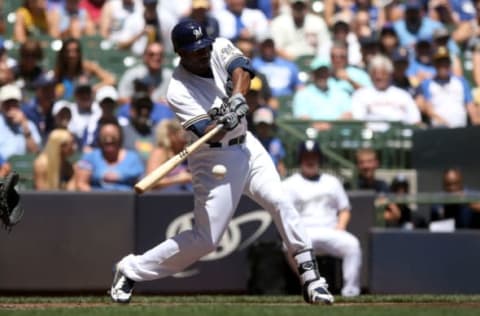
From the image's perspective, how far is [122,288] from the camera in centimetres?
830

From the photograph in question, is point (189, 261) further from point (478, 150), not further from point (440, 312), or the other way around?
point (478, 150)

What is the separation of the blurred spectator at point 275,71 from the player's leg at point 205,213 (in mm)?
6345

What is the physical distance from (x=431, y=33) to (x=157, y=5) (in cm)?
370

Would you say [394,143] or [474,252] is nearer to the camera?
[474,252]

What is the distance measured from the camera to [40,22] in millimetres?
14766

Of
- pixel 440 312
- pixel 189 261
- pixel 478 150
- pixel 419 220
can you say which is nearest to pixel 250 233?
pixel 419 220

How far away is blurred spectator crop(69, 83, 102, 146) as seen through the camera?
13.0m

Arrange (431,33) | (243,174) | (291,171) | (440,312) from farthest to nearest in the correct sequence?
(431,33)
(291,171)
(243,174)
(440,312)

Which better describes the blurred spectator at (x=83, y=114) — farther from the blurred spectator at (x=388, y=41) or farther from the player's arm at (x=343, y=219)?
the blurred spectator at (x=388, y=41)

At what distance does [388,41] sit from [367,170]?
3189 mm

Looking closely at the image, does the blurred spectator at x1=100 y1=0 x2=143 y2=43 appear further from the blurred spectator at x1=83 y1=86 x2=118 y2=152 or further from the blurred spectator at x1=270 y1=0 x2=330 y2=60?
the blurred spectator at x1=83 y1=86 x2=118 y2=152

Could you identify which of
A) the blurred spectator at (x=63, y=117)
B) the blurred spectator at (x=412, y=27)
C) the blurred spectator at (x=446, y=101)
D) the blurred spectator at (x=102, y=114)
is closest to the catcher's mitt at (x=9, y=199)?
the blurred spectator at (x=102, y=114)

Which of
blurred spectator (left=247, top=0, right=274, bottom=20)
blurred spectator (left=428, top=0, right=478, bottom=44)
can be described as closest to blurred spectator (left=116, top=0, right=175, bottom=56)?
blurred spectator (left=247, top=0, right=274, bottom=20)

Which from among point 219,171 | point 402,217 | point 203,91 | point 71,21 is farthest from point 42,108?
point 219,171
